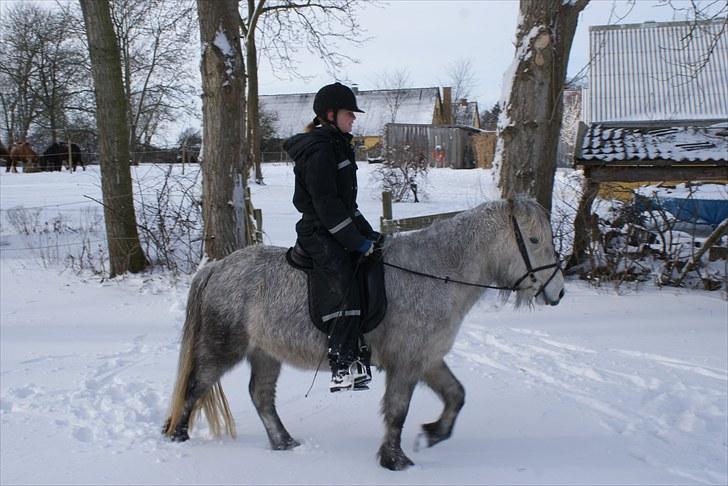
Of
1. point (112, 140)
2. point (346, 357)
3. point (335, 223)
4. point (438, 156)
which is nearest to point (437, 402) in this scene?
point (346, 357)

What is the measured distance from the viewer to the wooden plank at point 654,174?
9.16 metres

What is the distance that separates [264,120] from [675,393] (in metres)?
39.0

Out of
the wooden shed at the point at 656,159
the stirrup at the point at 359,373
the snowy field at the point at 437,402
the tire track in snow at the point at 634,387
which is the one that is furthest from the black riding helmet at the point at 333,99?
the wooden shed at the point at 656,159

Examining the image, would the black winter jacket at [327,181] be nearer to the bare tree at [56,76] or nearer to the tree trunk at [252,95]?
the tree trunk at [252,95]

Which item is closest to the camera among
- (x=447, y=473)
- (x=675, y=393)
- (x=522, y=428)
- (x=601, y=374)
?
(x=447, y=473)

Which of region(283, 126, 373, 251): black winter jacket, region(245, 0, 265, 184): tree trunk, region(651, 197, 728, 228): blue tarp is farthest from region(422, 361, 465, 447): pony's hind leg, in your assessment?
region(245, 0, 265, 184): tree trunk

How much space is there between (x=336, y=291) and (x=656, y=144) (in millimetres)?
8218

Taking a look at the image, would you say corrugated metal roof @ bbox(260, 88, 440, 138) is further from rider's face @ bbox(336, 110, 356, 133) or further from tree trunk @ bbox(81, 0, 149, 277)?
rider's face @ bbox(336, 110, 356, 133)

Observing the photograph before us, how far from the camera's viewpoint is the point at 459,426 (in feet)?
15.8

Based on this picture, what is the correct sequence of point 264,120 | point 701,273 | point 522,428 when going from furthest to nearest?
point 264,120, point 701,273, point 522,428

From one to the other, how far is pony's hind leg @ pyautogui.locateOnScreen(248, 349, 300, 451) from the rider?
73 cm

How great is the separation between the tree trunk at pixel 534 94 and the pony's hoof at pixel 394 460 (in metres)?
4.74

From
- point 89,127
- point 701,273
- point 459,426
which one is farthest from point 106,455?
point 89,127

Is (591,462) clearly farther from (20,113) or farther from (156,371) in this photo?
(20,113)
